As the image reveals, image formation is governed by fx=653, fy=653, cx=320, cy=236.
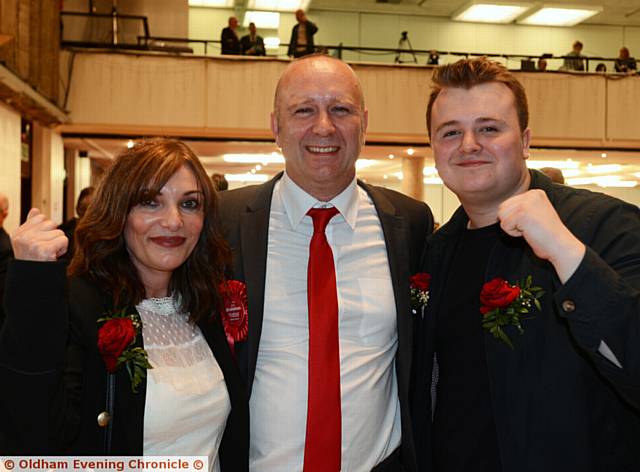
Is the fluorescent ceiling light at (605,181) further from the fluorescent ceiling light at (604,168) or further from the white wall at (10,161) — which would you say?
the white wall at (10,161)

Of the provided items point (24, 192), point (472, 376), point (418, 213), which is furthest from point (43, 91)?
point (472, 376)

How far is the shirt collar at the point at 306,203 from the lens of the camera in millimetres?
2660

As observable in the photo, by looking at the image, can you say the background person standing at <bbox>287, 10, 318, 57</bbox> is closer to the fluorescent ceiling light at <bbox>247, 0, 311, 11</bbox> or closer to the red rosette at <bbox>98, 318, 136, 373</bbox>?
the fluorescent ceiling light at <bbox>247, 0, 311, 11</bbox>

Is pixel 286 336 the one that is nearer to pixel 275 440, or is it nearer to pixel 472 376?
pixel 275 440

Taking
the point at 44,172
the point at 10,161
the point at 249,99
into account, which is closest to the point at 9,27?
the point at 10,161

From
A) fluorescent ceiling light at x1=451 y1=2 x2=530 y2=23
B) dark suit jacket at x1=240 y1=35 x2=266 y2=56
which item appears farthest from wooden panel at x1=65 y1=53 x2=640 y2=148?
fluorescent ceiling light at x1=451 y1=2 x2=530 y2=23

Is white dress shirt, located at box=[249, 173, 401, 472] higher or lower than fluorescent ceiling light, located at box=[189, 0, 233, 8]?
lower

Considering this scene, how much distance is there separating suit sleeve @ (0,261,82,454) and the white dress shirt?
0.85 metres

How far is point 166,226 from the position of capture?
7.00 feet

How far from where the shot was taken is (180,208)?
2.20 meters

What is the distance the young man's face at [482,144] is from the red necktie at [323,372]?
0.60 metres

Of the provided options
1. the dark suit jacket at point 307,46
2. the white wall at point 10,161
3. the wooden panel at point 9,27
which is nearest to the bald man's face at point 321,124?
the wooden panel at point 9,27

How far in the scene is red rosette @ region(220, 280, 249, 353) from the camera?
2402 millimetres

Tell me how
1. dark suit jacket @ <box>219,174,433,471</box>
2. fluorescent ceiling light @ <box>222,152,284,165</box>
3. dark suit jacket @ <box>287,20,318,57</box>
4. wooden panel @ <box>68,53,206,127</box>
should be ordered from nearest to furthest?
dark suit jacket @ <box>219,174,433,471</box>, wooden panel @ <box>68,53,206,127</box>, dark suit jacket @ <box>287,20,318,57</box>, fluorescent ceiling light @ <box>222,152,284,165</box>
